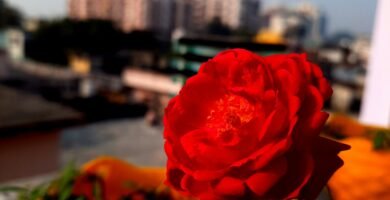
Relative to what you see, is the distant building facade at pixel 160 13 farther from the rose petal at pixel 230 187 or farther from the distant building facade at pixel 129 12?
the rose petal at pixel 230 187

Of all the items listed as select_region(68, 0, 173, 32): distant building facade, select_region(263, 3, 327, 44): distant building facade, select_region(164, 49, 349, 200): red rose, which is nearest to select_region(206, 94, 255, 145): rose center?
select_region(164, 49, 349, 200): red rose

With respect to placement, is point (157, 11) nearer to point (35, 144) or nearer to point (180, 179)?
point (35, 144)

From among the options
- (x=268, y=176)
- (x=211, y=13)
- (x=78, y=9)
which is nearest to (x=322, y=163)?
(x=268, y=176)

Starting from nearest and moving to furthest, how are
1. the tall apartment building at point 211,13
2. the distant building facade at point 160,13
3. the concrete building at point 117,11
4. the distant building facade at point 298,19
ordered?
the distant building facade at point 298,19 < the tall apartment building at point 211,13 < the distant building facade at point 160,13 < the concrete building at point 117,11

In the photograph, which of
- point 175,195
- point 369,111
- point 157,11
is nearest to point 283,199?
point 175,195

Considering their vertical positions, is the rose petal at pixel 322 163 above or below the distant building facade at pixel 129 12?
above

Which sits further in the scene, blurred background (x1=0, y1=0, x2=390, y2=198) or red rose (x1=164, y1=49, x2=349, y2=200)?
blurred background (x1=0, y1=0, x2=390, y2=198)

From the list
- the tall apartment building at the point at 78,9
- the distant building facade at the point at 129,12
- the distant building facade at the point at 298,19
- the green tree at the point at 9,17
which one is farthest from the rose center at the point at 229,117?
the tall apartment building at the point at 78,9

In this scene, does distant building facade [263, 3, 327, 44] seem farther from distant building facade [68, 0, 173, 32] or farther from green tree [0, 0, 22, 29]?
green tree [0, 0, 22, 29]

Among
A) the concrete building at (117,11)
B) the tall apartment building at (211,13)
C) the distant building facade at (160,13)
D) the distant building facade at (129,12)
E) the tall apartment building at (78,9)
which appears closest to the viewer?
the tall apartment building at (211,13)
